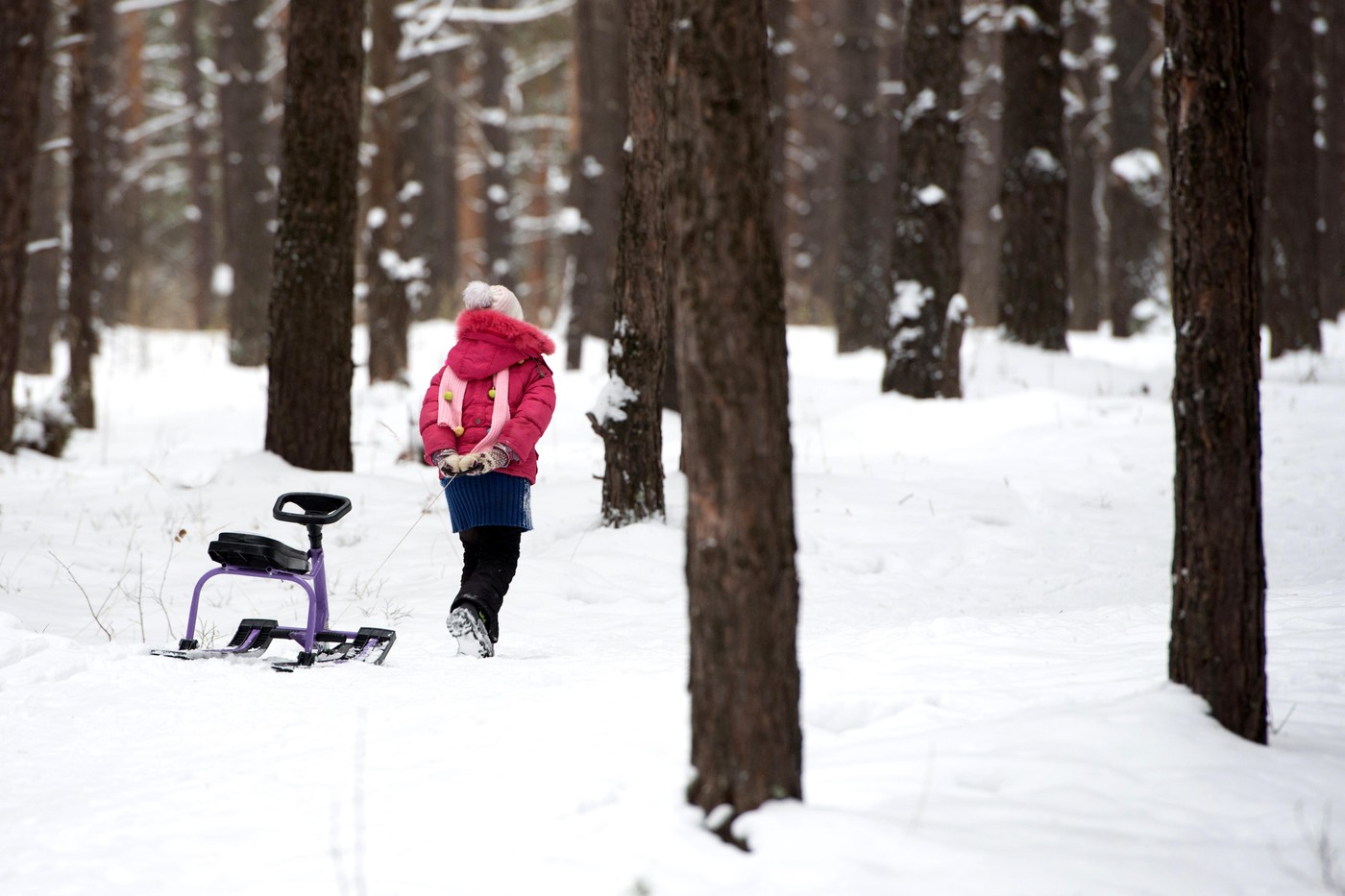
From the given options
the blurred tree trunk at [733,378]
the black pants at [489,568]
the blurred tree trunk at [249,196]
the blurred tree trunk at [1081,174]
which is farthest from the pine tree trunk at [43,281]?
the blurred tree trunk at [1081,174]

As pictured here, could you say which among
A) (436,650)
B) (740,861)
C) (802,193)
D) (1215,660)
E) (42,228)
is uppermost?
(802,193)

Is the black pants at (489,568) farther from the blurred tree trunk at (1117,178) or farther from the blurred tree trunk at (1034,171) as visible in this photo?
the blurred tree trunk at (1117,178)

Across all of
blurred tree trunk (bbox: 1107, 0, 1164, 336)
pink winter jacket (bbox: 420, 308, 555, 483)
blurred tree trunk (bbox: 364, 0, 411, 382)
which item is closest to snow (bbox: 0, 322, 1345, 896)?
pink winter jacket (bbox: 420, 308, 555, 483)

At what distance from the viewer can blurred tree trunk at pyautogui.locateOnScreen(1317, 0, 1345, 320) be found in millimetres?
20844

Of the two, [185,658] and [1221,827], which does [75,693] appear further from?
[1221,827]

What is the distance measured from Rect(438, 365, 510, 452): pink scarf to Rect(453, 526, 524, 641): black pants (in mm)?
447

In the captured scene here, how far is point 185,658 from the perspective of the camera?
490 centimetres

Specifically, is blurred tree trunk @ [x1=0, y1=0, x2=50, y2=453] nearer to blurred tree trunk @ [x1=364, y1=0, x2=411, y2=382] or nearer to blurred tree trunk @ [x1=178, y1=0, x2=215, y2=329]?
blurred tree trunk @ [x1=364, y1=0, x2=411, y2=382]

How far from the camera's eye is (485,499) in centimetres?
534

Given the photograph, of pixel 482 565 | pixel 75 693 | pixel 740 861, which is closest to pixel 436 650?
pixel 482 565

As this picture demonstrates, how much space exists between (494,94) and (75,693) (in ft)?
72.6

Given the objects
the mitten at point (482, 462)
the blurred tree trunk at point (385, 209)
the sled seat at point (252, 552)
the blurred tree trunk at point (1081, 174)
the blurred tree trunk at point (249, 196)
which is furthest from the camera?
the blurred tree trunk at point (1081, 174)

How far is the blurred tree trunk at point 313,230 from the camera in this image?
8.45 m

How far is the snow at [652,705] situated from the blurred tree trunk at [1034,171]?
3252 millimetres
